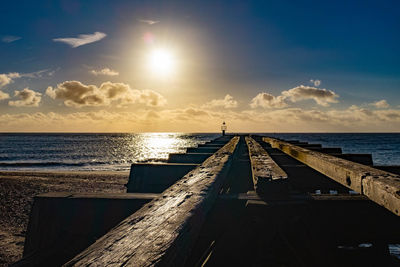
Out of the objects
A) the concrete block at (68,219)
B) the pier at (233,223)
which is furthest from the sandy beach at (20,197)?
the pier at (233,223)

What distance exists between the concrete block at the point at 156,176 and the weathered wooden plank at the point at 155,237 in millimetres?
1829

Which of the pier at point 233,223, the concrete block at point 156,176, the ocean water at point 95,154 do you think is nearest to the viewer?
the pier at point 233,223

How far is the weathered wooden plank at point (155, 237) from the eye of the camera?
2.72 ft

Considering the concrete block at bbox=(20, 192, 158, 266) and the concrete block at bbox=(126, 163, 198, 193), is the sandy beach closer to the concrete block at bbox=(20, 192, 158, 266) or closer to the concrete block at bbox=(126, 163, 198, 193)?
the concrete block at bbox=(126, 163, 198, 193)

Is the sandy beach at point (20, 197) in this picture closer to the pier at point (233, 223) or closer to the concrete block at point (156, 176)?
the concrete block at point (156, 176)

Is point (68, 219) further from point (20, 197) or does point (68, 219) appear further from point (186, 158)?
point (20, 197)

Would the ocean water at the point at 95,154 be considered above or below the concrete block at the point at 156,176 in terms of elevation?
below

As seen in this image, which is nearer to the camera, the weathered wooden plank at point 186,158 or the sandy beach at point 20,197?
the weathered wooden plank at point 186,158

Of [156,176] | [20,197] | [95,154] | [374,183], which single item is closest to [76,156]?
[95,154]

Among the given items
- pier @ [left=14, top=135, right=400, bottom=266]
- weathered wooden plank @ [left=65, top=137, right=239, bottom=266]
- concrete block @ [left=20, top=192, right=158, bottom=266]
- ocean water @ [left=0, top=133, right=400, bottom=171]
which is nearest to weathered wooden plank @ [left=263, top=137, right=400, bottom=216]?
pier @ [left=14, top=135, right=400, bottom=266]

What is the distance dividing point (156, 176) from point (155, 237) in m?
2.54

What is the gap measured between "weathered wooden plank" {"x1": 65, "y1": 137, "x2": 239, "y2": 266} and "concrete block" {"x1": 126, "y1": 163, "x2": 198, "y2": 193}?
1.83 m

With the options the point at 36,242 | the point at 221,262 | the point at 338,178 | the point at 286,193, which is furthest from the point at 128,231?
the point at 338,178

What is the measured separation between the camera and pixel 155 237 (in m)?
0.98
